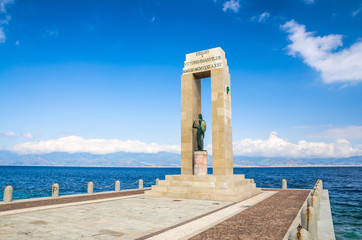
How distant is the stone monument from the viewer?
17.7m

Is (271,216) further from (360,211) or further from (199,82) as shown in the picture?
(199,82)

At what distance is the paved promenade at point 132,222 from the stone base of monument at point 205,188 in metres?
2.91

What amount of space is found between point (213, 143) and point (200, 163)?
192 centimetres

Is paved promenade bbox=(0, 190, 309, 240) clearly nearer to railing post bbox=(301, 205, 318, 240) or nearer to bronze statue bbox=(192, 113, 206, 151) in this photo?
railing post bbox=(301, 205, 318, 240)

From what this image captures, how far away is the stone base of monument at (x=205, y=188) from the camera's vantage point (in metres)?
16.8

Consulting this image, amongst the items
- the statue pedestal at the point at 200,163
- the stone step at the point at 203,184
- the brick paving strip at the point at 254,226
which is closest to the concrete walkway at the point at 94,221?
the brick paving strip at the point at 254,226

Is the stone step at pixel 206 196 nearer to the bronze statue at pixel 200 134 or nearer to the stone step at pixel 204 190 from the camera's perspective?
the stone step at pixel 204 190

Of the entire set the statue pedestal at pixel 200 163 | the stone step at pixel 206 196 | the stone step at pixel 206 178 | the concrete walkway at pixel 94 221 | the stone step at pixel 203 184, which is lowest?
the stone step at pixel 206 196

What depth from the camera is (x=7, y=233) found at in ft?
28.1

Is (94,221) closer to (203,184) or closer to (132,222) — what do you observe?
(132,222)

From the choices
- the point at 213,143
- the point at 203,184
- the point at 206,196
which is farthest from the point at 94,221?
the point at 213,143

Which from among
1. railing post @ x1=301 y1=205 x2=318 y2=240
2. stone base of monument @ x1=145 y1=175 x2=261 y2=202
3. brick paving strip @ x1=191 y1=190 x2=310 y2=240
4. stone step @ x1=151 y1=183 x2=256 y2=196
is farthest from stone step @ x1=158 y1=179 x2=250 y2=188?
railing post @ x1=301 y1=205 x2=318 y2=240

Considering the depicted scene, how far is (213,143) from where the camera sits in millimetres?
19922

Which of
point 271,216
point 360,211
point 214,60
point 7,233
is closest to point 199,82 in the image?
point 214,60
